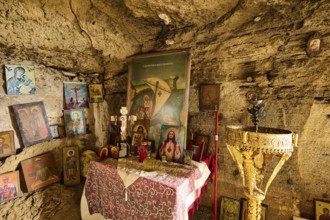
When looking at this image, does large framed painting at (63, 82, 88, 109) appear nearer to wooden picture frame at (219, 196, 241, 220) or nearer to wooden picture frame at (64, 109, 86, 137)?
wooden picture frame at (64, 109, 86, 137)

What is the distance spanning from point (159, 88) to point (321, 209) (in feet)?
7.93

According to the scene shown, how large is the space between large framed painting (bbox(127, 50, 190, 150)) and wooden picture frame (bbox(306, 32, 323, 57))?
4.55 ft

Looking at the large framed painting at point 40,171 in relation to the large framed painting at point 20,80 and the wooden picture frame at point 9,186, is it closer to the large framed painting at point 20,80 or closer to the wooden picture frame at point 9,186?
the wooden picture frame at point 9,186

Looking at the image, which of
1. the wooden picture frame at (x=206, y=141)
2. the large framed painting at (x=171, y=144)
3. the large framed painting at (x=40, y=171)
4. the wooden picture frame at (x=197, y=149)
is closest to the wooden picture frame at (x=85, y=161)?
the large framed painting at (x=40, y=171)

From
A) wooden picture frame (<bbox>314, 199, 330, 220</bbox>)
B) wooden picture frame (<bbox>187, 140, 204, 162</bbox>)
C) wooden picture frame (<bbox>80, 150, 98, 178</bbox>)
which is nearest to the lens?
wooden picture frame (<bbox>314, 199, 330, 220</bbox>)

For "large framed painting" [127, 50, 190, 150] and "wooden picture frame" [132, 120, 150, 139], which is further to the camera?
"wooden picture frame" [132, 120, 150, 139]

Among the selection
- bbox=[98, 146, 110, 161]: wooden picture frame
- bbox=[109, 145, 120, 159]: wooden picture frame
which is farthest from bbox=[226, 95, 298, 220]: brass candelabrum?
bbox=[98, 146, 110, 161]: wooden picture frame

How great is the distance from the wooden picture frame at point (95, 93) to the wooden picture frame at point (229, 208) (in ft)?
8.94

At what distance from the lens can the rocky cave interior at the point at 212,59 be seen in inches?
78.0

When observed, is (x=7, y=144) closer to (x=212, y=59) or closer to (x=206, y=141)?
(x=206, y=141)

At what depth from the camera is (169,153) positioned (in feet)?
7.69

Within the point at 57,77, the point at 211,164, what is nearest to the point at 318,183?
the point at 211,164

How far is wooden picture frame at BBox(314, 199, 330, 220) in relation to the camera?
1895 millimetres

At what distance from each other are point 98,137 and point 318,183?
3316 millimetres
